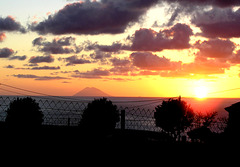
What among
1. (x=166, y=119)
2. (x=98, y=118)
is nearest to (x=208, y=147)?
(x=98, y=118)

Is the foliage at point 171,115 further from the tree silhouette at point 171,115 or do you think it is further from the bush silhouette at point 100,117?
the bush silhouette at point 100,117

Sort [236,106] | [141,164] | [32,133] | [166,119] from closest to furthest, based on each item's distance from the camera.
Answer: [141,164], [32,133], [236,106], [166,119]

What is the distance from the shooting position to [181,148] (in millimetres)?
23922

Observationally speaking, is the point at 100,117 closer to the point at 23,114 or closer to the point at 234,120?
the point at 23,114

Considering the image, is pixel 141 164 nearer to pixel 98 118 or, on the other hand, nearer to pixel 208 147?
pixel 208 147

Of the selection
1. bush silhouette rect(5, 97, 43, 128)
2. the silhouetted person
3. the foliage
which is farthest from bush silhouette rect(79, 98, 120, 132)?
the silhouetted person

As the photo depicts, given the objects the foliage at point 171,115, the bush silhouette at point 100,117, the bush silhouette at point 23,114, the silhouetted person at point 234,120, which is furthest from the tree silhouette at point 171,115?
the bush silhouette at point 23,114

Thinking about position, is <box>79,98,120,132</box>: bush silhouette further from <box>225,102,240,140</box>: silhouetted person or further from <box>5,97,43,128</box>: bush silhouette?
<box>225,102,240,140</box>: silhouetted person

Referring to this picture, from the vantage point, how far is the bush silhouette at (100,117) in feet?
230

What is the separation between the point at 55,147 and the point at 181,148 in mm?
11360

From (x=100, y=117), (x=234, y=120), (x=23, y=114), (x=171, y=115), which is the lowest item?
(x=100, y=117)

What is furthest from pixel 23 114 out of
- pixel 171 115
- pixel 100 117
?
pixel 171 115

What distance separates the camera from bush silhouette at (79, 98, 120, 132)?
70.0 m

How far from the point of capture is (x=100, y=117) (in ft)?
234
